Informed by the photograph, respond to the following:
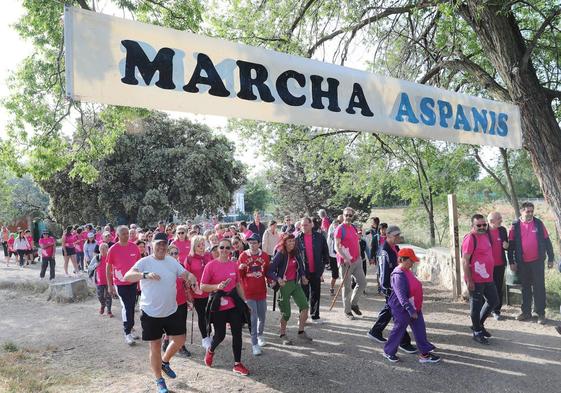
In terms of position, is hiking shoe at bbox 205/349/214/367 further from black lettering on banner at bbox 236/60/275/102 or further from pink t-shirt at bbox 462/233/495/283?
pink t-shirt at bbox 462/233/495/283

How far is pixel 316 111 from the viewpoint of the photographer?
4.63m

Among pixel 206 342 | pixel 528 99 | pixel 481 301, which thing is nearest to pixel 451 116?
pixel 528 99

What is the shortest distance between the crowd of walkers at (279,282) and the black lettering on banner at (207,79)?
1.96m

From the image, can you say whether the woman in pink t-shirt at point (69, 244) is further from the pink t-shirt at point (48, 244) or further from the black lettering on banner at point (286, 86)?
the black lettering on banner at point (286, 86)

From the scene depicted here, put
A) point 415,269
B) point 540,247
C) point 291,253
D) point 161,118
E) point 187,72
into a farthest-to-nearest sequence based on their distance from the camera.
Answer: point 161,118
point 415,269
point 540,247
point 291,253
point 187,72

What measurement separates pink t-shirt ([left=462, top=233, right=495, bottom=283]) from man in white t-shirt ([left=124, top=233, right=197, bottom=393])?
4049mm

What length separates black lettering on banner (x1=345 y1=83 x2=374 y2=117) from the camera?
487cm

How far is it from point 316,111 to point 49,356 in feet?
18.2

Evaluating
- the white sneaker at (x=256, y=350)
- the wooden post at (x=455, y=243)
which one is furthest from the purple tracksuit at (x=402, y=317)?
the wooden post at (x=455, y=243)

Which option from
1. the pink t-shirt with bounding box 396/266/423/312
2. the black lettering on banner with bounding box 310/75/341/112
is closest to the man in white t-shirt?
the black lettering on banner with bounding box 310/75/341/112

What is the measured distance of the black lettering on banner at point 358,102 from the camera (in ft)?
16.0

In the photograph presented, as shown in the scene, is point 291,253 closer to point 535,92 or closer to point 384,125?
point 384,125

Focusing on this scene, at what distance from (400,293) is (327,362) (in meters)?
1.39

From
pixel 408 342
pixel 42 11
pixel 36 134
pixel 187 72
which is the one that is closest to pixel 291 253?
pixel 408 342
